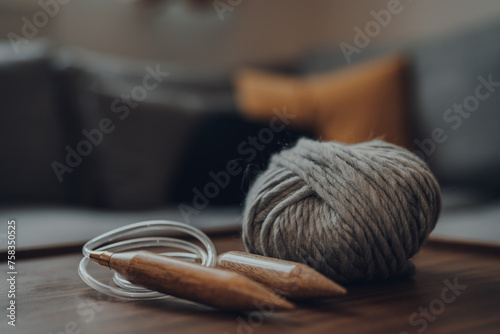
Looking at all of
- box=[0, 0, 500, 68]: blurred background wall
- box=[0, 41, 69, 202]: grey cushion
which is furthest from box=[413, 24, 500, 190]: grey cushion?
box=[0, 41, 69, 202]: grey cushion

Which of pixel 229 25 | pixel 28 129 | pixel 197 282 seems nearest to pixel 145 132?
pixel 28 129

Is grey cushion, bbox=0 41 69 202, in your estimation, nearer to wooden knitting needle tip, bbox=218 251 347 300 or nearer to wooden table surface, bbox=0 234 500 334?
wooden table surface, bbox=0 234 500 334

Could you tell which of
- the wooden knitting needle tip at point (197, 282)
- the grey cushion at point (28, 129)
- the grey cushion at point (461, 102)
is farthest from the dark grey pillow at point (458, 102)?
the grey cushion at point (28, 129)

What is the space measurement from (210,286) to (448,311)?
0.20 metres

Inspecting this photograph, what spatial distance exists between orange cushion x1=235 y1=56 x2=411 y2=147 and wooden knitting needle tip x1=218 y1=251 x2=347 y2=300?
1.02 metres

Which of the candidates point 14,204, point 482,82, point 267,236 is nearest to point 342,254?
point 267,236

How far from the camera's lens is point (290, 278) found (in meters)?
0.38

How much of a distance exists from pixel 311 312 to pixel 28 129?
3.89ft

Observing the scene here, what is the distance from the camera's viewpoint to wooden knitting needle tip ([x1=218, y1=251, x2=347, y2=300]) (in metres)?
0.37

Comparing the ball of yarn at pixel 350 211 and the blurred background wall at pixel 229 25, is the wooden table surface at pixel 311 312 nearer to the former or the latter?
the ball of yarn at pixel 350 211

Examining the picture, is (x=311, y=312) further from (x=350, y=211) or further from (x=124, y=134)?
(x=124, y=134)

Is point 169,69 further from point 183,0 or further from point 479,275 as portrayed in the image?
point 479,275

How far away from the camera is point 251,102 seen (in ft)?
4.96

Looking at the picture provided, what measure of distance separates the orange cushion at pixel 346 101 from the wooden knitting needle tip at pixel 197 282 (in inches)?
40.9
